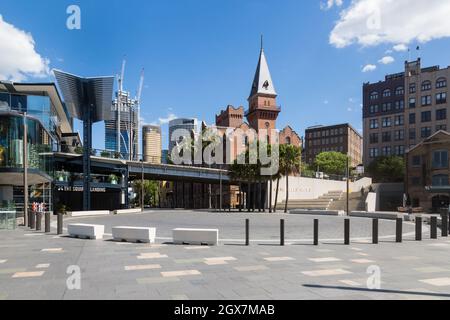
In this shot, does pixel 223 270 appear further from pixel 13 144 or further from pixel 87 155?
pixel 87 155

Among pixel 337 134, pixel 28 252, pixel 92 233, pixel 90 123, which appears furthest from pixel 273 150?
pixel 337 134

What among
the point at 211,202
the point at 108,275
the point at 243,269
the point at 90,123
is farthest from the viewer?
the point at 211,202

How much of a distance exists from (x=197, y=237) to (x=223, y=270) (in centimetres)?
502

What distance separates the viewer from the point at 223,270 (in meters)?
9.31

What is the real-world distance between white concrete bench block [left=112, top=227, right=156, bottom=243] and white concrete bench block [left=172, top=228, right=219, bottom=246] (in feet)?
3.50

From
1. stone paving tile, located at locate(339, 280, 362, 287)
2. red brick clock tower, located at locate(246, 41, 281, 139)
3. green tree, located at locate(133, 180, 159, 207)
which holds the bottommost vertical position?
green tree, located at locate(133, 180, 159, 207)

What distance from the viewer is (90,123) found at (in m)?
54.5

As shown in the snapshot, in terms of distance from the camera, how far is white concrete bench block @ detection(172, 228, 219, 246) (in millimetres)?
14086

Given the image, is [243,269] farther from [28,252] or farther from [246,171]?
[246,171]

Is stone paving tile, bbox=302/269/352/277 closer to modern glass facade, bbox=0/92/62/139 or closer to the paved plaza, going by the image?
the paved plaza

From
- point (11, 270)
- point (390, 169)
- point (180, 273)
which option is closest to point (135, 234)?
point (11, 270)

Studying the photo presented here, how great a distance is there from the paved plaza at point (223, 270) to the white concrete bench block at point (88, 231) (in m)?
1.96

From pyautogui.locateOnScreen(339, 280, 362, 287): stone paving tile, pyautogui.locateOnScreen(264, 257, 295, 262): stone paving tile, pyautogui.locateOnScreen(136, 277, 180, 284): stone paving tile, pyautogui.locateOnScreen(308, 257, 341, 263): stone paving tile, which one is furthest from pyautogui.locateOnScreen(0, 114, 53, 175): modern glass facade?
pyautogui.locateOnScreen(339, 280, 362, 287): stone paving tile
